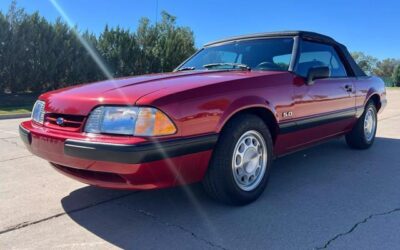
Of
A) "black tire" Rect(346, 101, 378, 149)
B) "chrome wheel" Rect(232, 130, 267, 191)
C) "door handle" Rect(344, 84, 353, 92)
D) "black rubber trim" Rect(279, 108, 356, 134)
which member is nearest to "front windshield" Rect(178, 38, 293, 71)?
"black rubber trim" Rect(279, 108, 356, 134)

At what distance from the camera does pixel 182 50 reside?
26594mm

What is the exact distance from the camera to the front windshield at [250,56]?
3.95 meters

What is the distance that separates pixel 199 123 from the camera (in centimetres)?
278

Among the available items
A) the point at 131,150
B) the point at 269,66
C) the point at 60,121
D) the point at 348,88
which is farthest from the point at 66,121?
the point at 348,88

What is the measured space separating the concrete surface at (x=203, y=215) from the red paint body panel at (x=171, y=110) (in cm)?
35

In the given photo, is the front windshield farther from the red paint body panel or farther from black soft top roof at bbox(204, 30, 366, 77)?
the red paint body panel

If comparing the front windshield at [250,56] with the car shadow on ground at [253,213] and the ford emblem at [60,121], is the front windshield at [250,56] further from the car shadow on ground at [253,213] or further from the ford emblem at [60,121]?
the ford emblem at [60,121]

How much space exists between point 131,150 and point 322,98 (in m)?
2.47

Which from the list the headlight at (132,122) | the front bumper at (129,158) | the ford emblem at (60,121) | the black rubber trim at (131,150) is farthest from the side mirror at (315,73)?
the ford emblem at (60,121)

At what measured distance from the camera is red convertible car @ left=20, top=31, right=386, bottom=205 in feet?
8.50

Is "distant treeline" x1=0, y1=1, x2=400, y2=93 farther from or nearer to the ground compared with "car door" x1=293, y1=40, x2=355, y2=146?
farther from the ground

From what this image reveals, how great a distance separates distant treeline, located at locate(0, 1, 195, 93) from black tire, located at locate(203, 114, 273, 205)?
17.5 meters

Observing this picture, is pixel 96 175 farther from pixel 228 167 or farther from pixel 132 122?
pixel 228 167

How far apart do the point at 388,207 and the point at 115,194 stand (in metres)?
2.38
